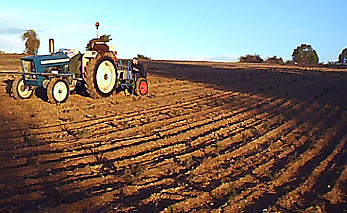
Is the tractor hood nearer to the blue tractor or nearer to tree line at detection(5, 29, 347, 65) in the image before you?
the blue tractor

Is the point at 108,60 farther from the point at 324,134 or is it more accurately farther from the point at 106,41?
the point at 324,134

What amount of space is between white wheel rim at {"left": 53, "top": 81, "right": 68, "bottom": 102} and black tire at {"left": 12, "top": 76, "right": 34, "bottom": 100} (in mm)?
1117

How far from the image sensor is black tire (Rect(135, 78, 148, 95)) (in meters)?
11.9

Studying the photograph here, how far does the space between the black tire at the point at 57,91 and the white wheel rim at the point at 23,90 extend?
1.10 metres

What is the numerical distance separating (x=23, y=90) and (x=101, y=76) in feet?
6.70

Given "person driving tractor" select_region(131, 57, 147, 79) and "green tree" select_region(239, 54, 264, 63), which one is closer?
"person driving tractor" select_region(131, 57, 147, 79)

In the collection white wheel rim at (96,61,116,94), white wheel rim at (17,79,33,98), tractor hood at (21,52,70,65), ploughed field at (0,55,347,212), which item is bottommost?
ploughed field at (0,55,347,212)

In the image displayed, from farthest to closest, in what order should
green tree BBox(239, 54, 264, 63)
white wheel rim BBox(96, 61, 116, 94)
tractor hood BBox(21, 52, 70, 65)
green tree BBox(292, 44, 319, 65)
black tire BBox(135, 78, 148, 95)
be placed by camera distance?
green tree BBox(292, 44, 319, 65) < green tree BBox(239, 54, 264, 63) < black tire BBox(135, 78, 148, 95) < white wheel rim BBox(96, 61, 116, 94) < tractor hood BBox(21, 52, 70, 65)

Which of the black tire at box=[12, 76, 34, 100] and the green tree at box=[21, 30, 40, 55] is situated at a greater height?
the green tree at box=[21, 30, 40, 55]

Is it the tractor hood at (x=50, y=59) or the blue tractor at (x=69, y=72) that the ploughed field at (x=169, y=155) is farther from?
the tractor hood at (x=50, y=59)

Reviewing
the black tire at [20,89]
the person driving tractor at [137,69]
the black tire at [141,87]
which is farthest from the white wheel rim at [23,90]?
the person driving tractor at [137,69]

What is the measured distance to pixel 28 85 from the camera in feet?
33.3

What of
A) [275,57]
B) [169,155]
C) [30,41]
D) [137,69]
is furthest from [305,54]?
[169,155]

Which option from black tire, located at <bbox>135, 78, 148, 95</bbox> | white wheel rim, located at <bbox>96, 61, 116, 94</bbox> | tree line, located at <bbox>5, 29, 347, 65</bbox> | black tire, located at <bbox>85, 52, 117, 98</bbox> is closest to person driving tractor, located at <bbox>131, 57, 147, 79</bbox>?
black tire, located at <bbox>135, 78, 148, 95</bbox>
